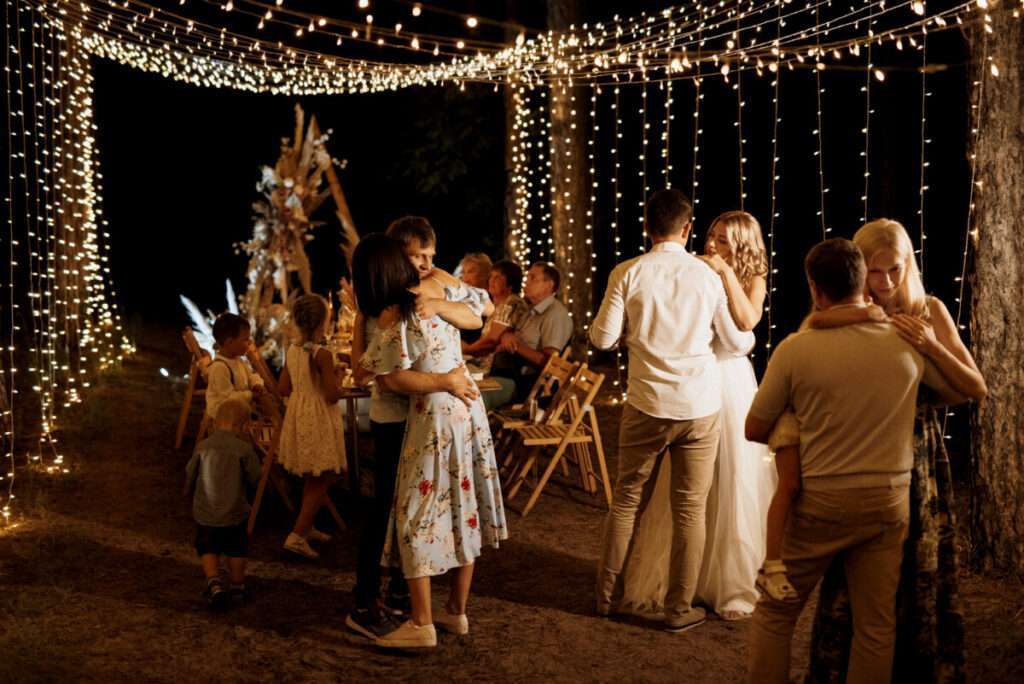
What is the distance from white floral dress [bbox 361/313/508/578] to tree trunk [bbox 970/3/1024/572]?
2.46 meters

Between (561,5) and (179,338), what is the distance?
6650 mm

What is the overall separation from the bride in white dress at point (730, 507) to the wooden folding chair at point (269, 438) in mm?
2043

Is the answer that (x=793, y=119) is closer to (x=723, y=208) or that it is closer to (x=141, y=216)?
(x=723, y=208)

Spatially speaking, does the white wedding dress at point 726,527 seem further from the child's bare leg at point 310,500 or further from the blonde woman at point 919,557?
the child's bare leg at point 310,500

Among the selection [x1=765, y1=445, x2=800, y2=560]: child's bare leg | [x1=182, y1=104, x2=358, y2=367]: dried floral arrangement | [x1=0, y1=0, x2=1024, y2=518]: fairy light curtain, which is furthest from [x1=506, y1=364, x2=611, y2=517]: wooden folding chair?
→ [x1=182, y1=104, x2=358, y2=367]: dried floral arrangement

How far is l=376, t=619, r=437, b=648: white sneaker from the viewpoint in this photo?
3.85 metres

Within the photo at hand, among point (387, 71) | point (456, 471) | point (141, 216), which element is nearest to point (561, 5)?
point (387, 71)

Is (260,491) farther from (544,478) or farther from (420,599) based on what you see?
(420,599)

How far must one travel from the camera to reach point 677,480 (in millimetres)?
4043

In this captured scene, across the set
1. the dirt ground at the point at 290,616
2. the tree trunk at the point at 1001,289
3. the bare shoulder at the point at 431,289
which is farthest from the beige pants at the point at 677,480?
the tree trunk at the point at 1001,289

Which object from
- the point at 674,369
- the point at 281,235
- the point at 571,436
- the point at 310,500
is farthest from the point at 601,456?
the point at 281,235

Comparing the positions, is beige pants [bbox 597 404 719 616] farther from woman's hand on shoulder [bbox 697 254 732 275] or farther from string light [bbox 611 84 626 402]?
string light [bbox 611 84 626 402]

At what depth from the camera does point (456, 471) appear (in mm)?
3820

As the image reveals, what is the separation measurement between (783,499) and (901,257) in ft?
2.75
